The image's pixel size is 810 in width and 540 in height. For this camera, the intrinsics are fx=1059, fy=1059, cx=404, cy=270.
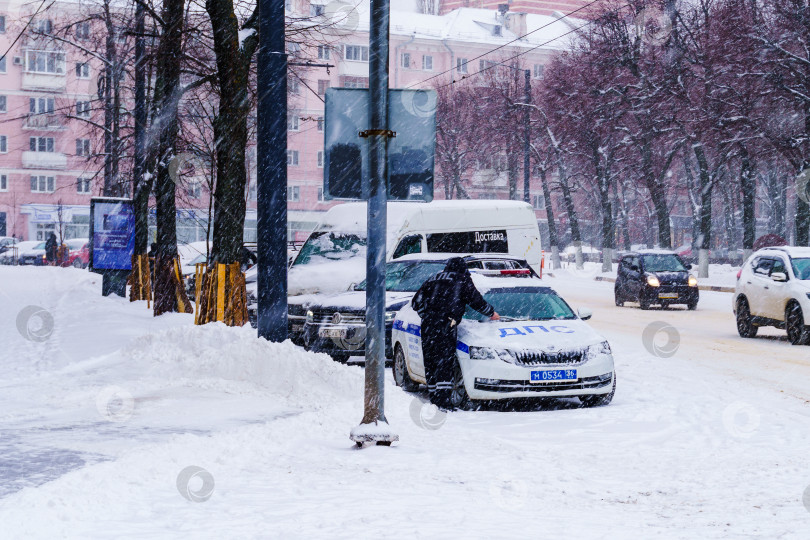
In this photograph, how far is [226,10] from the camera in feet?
57.6

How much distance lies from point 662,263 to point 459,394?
747 inches

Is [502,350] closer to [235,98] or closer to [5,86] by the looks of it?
[235,98]

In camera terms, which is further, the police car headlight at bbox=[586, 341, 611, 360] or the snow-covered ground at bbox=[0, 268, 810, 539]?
the police car headlight at bbox=[586, 341, 611, 360]

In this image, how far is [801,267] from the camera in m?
18.2

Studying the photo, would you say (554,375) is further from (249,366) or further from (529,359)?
(249,366)

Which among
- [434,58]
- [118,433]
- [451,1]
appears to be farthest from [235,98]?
[451,1]

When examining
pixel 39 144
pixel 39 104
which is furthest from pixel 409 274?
pixel 39 104

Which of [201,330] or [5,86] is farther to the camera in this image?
[5,86]

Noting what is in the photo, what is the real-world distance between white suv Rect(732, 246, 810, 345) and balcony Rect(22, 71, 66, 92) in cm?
6426

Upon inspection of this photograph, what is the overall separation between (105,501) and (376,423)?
247 cm

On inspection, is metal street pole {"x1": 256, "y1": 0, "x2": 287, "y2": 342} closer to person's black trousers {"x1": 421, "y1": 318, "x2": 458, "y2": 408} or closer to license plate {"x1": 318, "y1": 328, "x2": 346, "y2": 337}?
person's black trousers {"x1": 421, "y1": 318, "x2": 458, "y2": 408}

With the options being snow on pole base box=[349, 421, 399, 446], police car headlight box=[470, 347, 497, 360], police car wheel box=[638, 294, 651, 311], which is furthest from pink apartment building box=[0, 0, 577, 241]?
snow on pole base box=[349, 421, 399, 446]

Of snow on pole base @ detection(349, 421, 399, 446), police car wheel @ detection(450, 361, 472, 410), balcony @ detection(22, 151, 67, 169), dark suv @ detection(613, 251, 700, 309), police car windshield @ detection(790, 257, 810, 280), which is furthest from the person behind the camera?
balcony @ detection(22, 151, 67, 169)

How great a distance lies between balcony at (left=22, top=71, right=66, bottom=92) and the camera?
74812 millimetres
